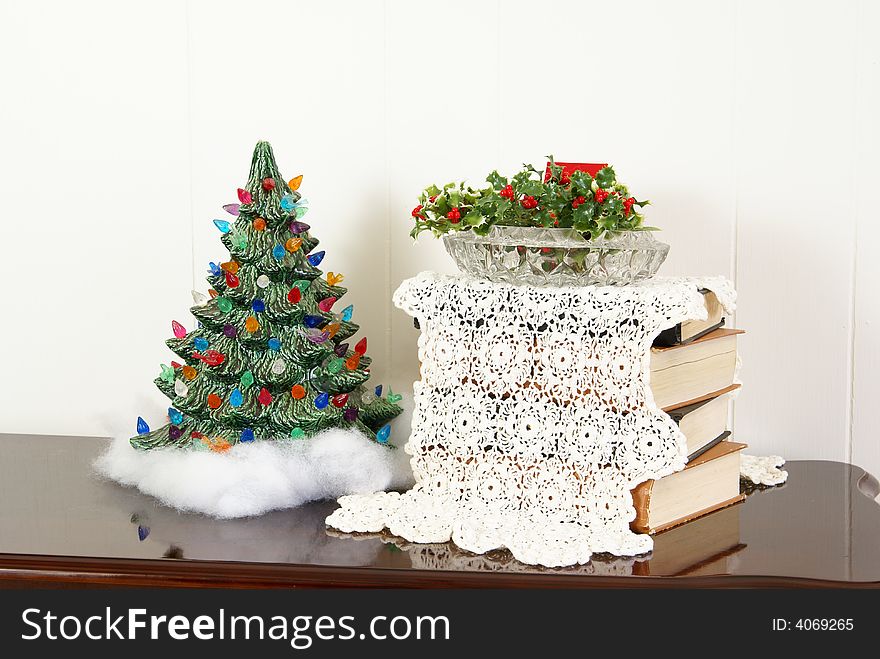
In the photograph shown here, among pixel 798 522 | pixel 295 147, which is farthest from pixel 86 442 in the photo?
pixel 798 522

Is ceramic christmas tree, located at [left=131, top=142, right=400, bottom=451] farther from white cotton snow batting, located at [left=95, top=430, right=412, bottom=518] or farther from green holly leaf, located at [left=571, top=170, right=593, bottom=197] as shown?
green holly leaf, located at [left=571, top=170, right=593, bottom=197]

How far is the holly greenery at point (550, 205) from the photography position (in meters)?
0.94

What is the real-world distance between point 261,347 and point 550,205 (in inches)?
13.5

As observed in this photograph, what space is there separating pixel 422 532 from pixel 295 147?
590 millimetres

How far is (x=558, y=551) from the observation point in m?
0.86

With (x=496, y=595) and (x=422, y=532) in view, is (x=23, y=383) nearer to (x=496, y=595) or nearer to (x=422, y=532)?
(x=422, y=532)

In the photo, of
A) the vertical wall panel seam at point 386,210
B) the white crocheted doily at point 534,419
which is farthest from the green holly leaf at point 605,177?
the vertical wall panel seam at point 386,210

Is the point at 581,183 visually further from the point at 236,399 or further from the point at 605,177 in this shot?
the point at 236,399

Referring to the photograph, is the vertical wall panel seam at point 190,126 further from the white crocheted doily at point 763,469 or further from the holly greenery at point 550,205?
the white crocheted doily at point 763,469

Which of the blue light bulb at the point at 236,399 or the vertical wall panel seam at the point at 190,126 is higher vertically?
the vertical wall panel seam at the point at 190,126

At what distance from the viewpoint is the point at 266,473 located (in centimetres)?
99

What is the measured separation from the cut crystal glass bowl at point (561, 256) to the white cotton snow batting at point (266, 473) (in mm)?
237

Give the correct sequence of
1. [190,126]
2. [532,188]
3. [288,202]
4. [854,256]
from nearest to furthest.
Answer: [532,188] → [288,202] → [854,256] → [190,126]

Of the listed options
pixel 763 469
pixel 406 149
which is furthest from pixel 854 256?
pixel 406 149
